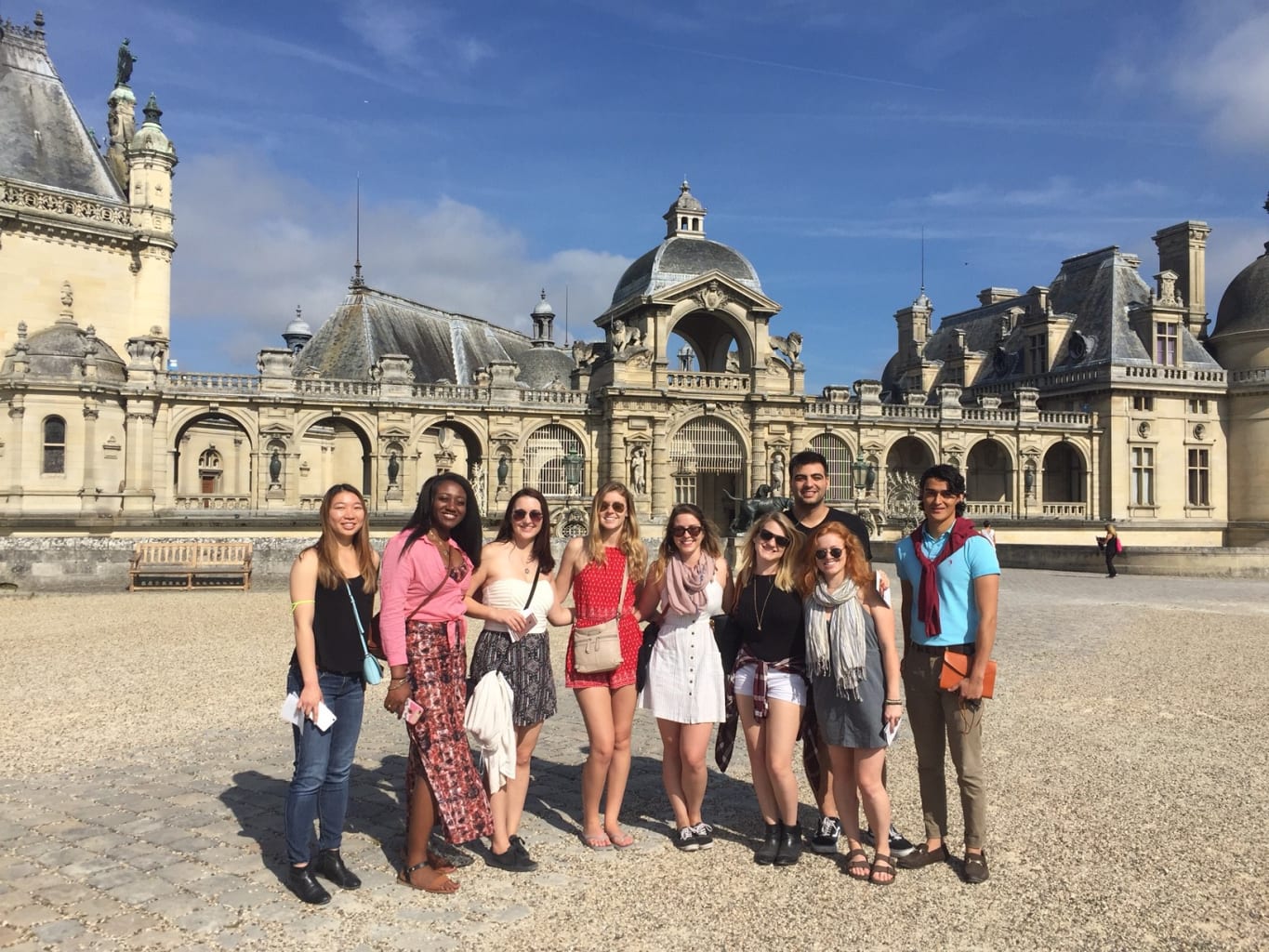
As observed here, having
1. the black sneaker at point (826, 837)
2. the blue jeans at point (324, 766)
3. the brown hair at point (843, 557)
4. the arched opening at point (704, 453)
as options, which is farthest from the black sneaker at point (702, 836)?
the arched opening at point (704, 453)

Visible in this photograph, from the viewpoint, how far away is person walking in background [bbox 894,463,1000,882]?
226 inches

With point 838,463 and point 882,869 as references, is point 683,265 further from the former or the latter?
point 882,869

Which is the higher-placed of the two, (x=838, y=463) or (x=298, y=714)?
(x=838, y=463)

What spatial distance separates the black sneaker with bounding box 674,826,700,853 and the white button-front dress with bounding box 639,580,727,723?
2.36ft

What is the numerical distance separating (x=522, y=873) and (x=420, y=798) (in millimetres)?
777

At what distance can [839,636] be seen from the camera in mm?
5777

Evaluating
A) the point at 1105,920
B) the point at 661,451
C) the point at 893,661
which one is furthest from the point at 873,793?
the point at 661,451

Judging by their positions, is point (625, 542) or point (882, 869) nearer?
point (882, 869)

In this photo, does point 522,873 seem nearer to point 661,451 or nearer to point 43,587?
point 43,587

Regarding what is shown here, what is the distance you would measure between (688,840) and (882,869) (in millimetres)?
1194

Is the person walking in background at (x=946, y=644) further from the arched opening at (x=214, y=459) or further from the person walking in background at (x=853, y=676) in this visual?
the arched opening at (x=214, y=459)

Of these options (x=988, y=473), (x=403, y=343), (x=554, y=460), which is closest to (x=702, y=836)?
(x=554, y=460)

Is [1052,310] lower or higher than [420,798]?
higher

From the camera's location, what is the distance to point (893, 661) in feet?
19.0
